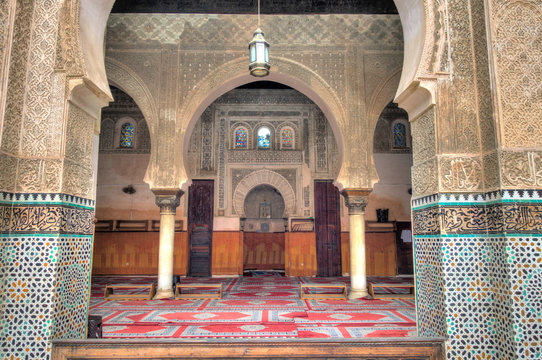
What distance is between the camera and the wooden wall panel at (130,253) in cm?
1027

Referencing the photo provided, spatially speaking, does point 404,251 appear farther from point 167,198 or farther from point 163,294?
point 167,198

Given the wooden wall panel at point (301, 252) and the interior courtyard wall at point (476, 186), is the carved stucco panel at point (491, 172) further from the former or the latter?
the wooden wall panel at point (301, 252)

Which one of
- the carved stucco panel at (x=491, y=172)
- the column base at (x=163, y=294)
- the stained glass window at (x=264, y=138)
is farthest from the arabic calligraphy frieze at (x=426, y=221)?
the stained glass window at (x=264, y=138)

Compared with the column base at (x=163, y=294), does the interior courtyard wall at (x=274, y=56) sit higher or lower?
higher

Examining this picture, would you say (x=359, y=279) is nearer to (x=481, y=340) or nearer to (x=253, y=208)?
(x=481, y=340)

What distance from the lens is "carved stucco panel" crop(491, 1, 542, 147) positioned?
98.4 inches

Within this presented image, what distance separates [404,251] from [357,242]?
4.24 meters

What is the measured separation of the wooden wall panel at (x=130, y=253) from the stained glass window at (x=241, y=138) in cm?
269

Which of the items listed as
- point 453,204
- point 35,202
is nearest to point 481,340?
point 453,204

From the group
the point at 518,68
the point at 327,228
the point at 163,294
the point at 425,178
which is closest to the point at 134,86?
the point at 163,294

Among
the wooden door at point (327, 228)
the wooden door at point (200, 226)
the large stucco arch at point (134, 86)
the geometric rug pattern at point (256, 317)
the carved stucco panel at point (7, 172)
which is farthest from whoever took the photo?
the wooden door at point (327, 228)

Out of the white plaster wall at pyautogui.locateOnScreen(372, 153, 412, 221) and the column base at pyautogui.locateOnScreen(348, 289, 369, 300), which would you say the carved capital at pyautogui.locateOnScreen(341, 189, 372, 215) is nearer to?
the column base at pyautogui.locateOnScreen(348, 289, 369, 300)

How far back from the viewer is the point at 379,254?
1048 centimetres

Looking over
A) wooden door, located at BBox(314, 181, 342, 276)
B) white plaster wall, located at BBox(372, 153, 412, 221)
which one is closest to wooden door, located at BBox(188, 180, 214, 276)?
wooden door, located at BBox(314, 181, 342, 276)
